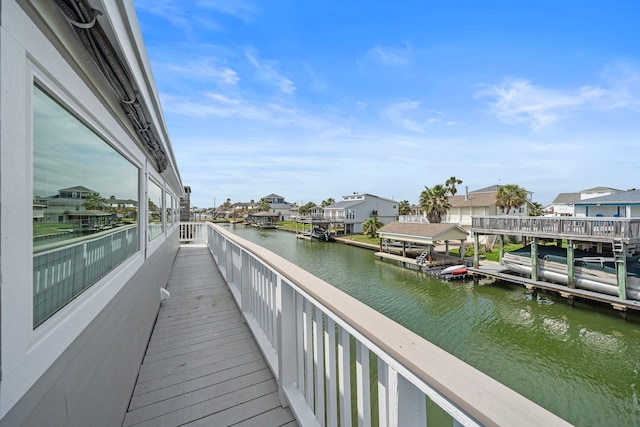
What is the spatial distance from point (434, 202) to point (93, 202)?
896 inches

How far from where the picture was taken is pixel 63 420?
2.97ft

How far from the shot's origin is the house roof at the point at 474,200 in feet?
78.9

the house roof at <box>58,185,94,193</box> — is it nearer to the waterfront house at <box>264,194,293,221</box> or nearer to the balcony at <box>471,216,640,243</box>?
the balcony at <box>471,216,640,243</box>

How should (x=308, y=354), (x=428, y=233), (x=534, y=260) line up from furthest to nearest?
1. (x=428, y=233)
2. (x=534, y=260)
3. (x=308, y=354)

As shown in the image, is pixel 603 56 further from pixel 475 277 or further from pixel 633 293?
pixel 475 277

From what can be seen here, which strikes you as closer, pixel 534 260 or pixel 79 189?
pixel 79 189

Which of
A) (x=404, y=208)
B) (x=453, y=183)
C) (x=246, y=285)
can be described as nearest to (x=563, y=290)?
(x=246, y=285)

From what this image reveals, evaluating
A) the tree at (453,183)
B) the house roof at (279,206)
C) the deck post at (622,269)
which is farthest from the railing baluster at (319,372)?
the house roof at (279,206)

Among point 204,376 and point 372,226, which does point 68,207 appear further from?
point 372,226

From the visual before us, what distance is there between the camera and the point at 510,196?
21.9 meters

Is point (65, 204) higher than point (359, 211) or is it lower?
lower

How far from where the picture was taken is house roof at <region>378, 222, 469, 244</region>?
1503cm

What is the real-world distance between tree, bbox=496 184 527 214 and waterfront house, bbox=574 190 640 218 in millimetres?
3435

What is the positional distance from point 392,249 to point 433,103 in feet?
34.3
